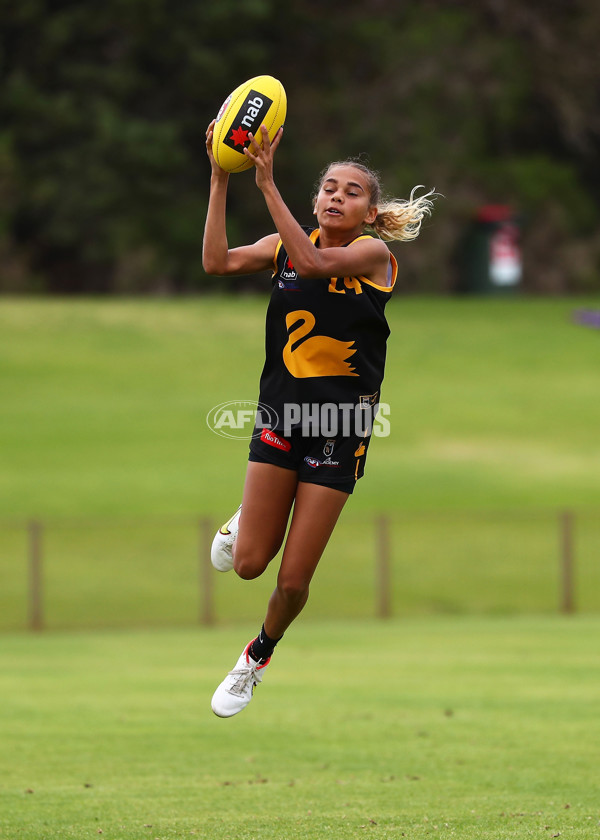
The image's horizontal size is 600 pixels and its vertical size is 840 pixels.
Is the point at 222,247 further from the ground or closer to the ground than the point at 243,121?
closer to the ground

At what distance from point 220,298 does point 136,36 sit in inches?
398

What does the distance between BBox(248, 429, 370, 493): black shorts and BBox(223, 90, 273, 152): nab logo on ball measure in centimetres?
154

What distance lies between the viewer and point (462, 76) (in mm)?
49875

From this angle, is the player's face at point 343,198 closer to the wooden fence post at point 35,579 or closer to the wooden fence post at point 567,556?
the wooden fence post at point 35,579

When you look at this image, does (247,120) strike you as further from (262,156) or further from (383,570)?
(383,570)

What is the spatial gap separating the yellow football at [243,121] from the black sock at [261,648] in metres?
2.64

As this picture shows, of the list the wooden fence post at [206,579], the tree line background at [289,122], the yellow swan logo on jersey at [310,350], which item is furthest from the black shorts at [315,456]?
the tree line background at [289,122]

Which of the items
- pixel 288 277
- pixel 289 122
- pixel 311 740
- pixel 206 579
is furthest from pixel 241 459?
pixel 289 122

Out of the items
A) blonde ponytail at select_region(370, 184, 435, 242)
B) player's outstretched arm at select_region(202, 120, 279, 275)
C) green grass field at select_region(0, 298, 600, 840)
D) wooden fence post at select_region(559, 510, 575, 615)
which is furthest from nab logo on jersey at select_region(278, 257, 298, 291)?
wooden fence post at select_region(559, 510, 575, 615)

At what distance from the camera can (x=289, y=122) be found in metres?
48.0

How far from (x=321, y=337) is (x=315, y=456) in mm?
655

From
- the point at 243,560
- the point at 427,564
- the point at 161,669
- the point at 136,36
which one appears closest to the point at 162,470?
the point at 427,564

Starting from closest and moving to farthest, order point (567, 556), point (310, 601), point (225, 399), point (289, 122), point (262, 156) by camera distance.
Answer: point (262, 156) < point (567, 556) < point (310, 601) < point (225, 399) < point (289, 122)

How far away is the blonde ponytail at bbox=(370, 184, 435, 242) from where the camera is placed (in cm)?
754
